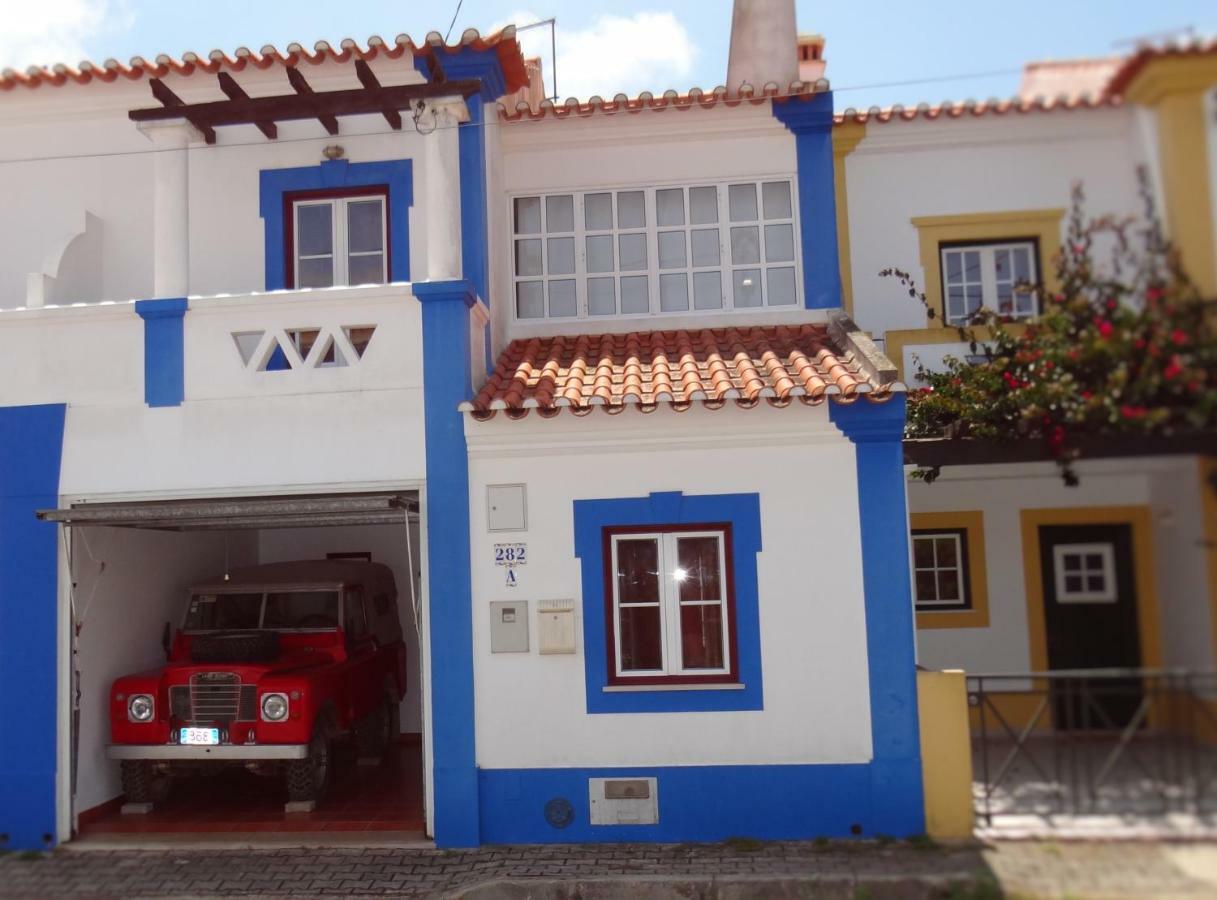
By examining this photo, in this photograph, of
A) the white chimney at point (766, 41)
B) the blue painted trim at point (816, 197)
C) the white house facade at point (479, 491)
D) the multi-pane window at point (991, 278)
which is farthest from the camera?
the white chimney at point (766, 41)

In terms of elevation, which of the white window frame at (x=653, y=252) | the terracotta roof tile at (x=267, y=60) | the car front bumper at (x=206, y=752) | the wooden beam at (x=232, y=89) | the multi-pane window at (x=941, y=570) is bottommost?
the car front bumper at (x=206, y=752)

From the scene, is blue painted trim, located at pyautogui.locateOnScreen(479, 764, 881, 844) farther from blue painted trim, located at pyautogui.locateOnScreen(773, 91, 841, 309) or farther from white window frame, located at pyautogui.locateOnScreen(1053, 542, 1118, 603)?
blue painted trim, located at pyautogui.locateOnScreen(773, 91, 841, 309)

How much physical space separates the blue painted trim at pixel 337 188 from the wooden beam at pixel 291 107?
27.7 inches

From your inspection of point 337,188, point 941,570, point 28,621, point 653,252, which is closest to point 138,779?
point 28,621

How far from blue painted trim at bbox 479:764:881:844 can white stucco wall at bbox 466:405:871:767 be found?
9 centimetres

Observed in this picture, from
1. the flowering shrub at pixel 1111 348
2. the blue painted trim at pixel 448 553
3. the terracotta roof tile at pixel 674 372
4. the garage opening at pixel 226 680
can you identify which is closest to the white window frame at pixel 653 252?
the terracotta roof tile at pixel 674 372

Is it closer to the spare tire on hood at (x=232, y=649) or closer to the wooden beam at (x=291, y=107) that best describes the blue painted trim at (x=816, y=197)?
the wooden beam at (x=291, y=107)

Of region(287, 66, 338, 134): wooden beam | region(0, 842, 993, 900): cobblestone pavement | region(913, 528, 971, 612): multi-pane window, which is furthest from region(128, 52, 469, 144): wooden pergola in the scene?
region(0, 842, 993, 900): cobblestone pavement

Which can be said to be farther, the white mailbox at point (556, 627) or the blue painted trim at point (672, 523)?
the white mailbox at point (556, 627)

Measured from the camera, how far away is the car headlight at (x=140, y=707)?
8008 mm

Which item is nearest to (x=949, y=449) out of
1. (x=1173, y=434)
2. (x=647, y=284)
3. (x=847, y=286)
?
(x=1173, y=434)

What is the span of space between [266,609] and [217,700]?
1548 millimetres

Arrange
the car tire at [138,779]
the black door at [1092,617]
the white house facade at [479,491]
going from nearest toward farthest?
the black door at [1092,617] < the white house facade at [479,491] < the car tire at [138,779]

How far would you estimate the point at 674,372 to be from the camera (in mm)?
7609
